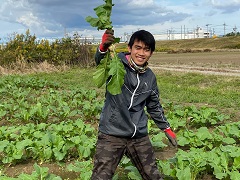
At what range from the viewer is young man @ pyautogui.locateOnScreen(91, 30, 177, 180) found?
3160mm

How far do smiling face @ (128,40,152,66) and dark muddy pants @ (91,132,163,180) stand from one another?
0.72 m

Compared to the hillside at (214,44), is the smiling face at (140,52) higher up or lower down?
higher up

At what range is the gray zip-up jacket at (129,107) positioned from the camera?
3172mm

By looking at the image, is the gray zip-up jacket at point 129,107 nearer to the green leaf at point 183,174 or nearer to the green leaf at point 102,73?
the green leaf at point 102,73

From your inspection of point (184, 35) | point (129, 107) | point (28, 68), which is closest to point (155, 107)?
point (129, 107)

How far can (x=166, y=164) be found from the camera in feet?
12.9

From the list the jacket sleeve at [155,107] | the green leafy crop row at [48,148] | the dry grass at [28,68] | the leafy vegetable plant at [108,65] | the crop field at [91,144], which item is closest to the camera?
the leafy vegetable plant at [108,65]

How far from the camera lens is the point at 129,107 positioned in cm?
321

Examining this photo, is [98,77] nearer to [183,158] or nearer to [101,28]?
[101,28]

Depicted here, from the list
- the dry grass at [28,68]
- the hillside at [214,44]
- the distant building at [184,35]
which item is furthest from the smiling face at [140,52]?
the distant building at [184,35]

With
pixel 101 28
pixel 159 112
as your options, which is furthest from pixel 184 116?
pixel 101 28

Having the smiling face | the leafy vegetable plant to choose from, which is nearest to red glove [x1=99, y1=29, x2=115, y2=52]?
the leafy vegetable plant

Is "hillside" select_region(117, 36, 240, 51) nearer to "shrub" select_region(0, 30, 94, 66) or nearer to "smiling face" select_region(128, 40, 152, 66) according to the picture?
"shrub" select_region(0, 30, 94, 66)

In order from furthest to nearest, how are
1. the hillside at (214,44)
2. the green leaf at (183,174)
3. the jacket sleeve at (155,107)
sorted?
the hillside at (214,44)
the green leaf at (183,174)
the jacket sleeve at (155,107)
